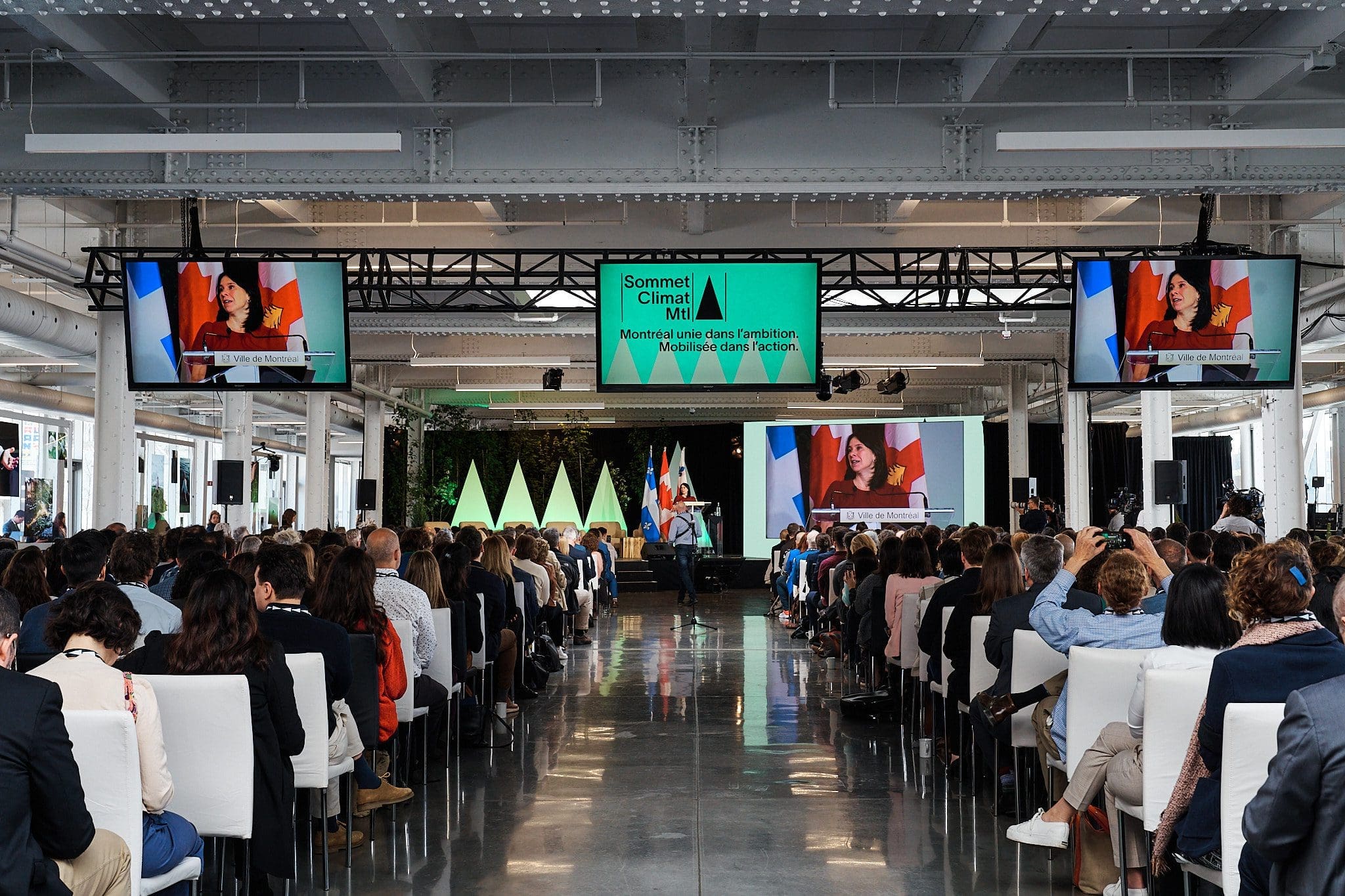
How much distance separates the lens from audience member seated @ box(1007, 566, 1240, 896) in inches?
149

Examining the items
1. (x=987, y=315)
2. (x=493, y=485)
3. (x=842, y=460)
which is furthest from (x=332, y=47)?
(x=493, y=485)

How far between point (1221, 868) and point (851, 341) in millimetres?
15100

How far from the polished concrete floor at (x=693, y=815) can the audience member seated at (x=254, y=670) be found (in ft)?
2.07

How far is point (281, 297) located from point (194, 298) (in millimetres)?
627

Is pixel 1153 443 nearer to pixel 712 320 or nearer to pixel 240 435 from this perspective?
pixel 712 320

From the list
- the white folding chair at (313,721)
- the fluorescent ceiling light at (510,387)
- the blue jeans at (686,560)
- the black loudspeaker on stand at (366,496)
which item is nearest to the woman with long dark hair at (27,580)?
the white folding chair at (313,721)

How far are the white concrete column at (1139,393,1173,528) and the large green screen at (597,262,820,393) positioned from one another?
609 centimetres

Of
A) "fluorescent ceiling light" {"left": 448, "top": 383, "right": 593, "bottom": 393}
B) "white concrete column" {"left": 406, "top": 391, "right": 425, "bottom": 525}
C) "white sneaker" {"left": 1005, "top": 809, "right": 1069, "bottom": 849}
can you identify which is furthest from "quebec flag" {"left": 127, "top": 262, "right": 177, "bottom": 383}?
"white concrete column" {"left": 406, "top": 391, "right": 425, "bottom": 525}

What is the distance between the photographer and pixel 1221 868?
3.23 meters

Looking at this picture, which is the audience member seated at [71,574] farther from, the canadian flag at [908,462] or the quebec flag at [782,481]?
the canadian flag at [908,462]

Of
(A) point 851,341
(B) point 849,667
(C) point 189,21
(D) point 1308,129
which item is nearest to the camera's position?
(D) point 1308,129

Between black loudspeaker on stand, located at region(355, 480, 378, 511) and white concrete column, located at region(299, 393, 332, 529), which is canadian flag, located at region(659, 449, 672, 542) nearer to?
black loudspeaker on stand, located at region(355, 480, 378, 511)

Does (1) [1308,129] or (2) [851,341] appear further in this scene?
(2) [851,341]

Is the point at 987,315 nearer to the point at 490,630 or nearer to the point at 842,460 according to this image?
the point at 842,460
